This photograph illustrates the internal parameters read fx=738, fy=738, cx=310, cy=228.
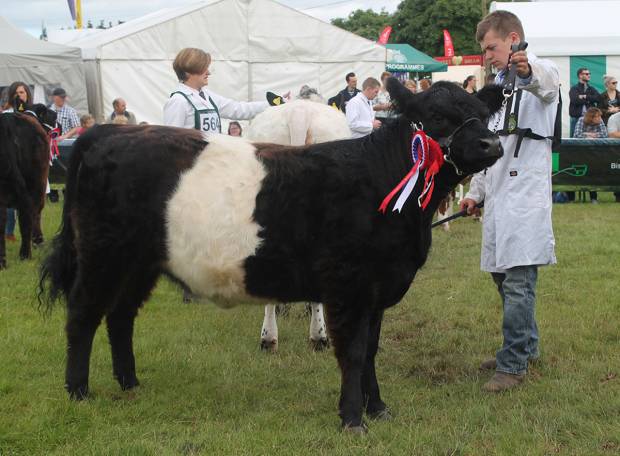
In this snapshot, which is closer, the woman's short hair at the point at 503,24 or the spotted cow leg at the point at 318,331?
the woman's short hair at the point at 503,24

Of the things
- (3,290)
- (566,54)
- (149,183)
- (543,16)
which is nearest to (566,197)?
(566,54)

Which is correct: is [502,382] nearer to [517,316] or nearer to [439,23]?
[517,316]

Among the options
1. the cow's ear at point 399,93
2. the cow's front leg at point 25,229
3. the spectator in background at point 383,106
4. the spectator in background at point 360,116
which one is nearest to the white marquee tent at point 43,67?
the spectator in background at point 383,106

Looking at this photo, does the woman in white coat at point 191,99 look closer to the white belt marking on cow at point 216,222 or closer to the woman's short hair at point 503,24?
the white belt marking on cow at point 216,222

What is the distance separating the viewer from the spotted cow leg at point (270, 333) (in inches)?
241

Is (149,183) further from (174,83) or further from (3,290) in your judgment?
(174,83)

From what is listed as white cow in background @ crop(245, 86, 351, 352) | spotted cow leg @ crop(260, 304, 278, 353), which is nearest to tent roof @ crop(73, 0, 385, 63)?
white cow in background @ crop(245, 86, 351, 352)

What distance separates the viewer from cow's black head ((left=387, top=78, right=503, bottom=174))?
413 centimetres

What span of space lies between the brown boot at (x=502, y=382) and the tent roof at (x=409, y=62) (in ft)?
77.7

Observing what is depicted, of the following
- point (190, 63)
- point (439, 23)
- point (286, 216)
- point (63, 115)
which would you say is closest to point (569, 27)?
point (63, 115)

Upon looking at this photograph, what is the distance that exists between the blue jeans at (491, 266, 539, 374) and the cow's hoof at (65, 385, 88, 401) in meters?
2.85

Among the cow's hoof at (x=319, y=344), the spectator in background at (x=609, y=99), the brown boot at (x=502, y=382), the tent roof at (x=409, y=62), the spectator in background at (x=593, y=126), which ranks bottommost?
the cow's hoof at (x=319, y=344)

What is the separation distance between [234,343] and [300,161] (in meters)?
2.41

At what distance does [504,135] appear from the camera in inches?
195
